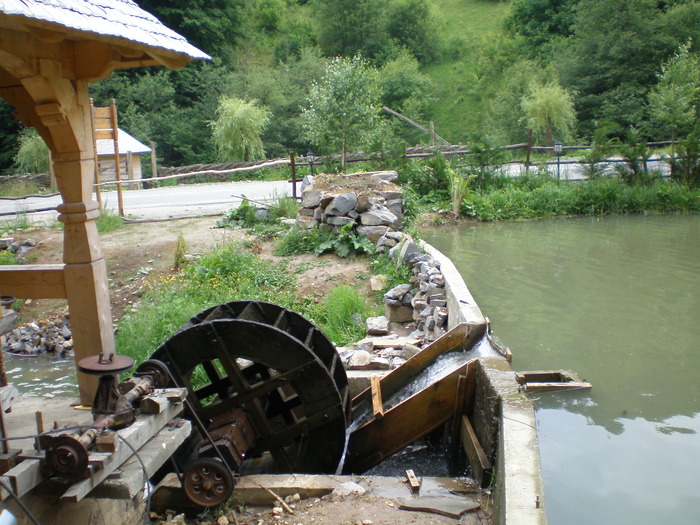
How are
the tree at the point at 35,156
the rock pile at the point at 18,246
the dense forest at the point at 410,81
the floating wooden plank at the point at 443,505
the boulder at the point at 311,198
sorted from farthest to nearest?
the tree at the point at 35,156 < the dense forest at the point at 410,81 < the rock pile at the point at 18,246 < the boulder at the point at 311,198 < the floating wooden plank at the point at 443,505

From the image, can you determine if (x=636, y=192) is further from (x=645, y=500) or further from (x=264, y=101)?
(x=264, y=101)

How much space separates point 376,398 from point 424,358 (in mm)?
664

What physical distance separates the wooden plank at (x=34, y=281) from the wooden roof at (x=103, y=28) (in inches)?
50.8

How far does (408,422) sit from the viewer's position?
459 centimetres

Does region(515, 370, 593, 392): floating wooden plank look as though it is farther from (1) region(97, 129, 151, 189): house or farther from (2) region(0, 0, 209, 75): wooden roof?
(1) region(97, 129, 151, 189): house

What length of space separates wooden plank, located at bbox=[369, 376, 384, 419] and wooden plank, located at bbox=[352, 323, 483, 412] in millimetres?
121

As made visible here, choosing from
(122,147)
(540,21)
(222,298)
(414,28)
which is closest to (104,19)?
(222,298)

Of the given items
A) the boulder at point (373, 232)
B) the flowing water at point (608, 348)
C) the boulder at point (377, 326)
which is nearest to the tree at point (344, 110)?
the flowing water at point (608, 348)

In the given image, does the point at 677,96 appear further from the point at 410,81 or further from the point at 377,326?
the point at 410,81

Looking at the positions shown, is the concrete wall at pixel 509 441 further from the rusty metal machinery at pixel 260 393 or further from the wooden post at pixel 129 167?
the wooden post at pixel 129 167

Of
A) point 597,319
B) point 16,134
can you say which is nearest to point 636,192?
point 597,319

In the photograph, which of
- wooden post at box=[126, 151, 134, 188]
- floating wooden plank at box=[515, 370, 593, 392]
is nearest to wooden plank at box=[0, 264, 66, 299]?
floating wooden plank at box=[515, 370, 593, 392]

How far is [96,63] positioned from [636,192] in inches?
569

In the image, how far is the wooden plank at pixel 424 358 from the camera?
5.20m
